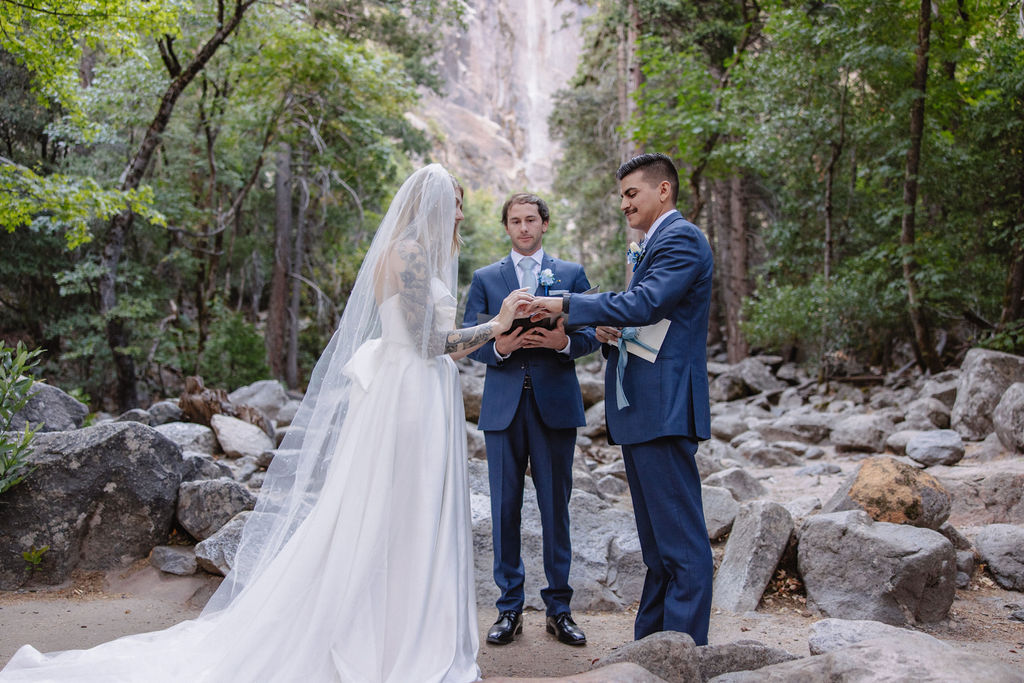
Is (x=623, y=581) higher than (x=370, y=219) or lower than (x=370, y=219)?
lower

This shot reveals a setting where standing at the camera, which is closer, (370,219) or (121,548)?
(121,548)

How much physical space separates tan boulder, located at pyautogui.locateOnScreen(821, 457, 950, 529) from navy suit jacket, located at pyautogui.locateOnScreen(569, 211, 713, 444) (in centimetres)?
219

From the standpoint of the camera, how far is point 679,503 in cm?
313

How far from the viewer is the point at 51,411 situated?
622cm

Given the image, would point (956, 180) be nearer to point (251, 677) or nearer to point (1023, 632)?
point (1023, 632)

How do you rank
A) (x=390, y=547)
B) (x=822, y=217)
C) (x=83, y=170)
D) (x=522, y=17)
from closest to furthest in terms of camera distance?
(x=390, y=547) < (x=83, y=170) < (x=822, y=217) < (x=522, y=17)

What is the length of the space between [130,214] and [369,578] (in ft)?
31.8

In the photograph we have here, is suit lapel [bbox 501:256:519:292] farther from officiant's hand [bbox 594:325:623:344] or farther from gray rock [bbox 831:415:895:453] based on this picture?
gray rock [bbox 831:415:895:453]

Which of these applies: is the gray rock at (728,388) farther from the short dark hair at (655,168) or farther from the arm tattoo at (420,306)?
the short dark hair at (655,168)

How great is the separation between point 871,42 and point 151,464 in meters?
10.7

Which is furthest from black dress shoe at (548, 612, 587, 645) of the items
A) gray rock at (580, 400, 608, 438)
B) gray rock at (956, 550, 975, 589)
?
gray rock at (580, 400, 608, 438)

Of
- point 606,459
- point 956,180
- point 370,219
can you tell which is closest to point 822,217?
point 956,180

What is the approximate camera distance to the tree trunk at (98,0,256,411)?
991cm

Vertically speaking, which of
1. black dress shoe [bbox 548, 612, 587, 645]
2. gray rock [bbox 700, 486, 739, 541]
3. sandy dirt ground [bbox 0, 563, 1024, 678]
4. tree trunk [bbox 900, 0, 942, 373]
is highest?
tree trunk [bbox 900, 0, 942, 373]
